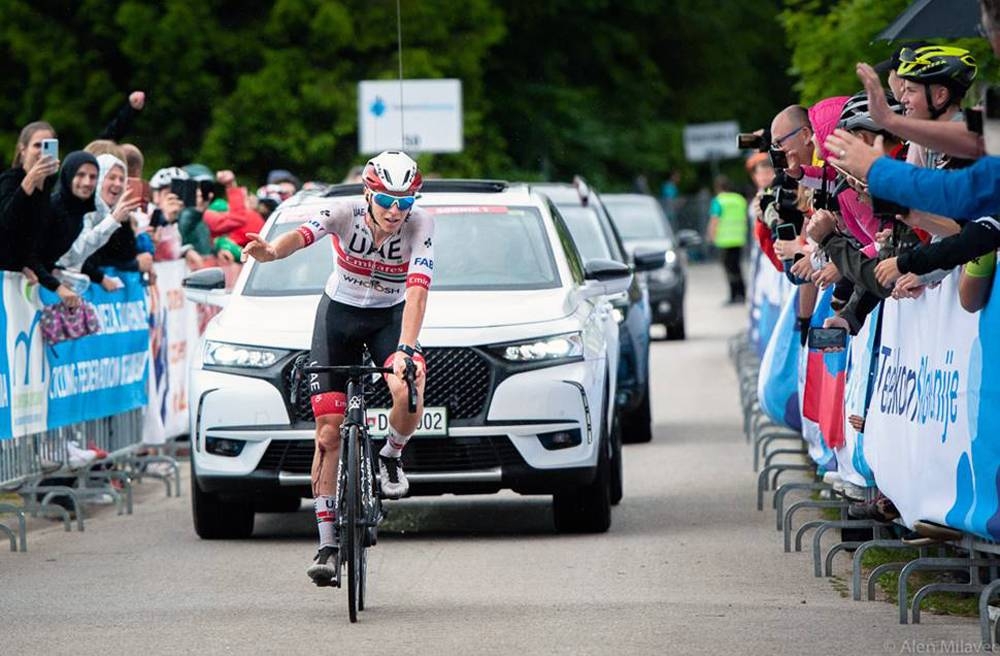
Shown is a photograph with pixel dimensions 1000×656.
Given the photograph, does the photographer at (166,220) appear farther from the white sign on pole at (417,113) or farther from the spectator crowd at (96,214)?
the white sign on pole at (417,113)

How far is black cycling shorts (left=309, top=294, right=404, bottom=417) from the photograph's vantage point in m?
10.5

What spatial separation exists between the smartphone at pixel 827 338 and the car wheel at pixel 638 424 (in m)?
7.10

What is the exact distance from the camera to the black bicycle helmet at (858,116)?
10.0 meters

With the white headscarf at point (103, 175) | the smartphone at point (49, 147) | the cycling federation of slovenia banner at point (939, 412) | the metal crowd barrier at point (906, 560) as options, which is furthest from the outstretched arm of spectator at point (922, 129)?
the white headscarf at point (103, 175)

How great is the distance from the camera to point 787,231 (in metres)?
11.8

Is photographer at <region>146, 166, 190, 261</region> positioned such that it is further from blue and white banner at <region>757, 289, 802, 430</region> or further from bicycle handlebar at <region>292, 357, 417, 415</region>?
bicycle handlebar at <region>292, 357, 417, 415</region>

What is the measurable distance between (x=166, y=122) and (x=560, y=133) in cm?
1322

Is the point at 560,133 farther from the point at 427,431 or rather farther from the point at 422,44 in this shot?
the point at 427,431

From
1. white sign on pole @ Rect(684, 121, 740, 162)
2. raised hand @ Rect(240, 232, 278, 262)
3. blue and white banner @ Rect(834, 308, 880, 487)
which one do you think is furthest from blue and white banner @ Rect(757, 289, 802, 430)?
white sign on pole @ Rect(684, 121, 740, 162)

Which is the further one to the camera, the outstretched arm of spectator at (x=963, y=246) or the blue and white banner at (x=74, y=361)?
the blue and white banner at (x=74, y=361)

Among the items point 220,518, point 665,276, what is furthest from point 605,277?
point 665,276

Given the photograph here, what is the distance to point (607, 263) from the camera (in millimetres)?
13539

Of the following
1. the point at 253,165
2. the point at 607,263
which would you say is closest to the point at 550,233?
the point at 607,263

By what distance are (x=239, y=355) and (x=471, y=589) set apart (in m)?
2.43
